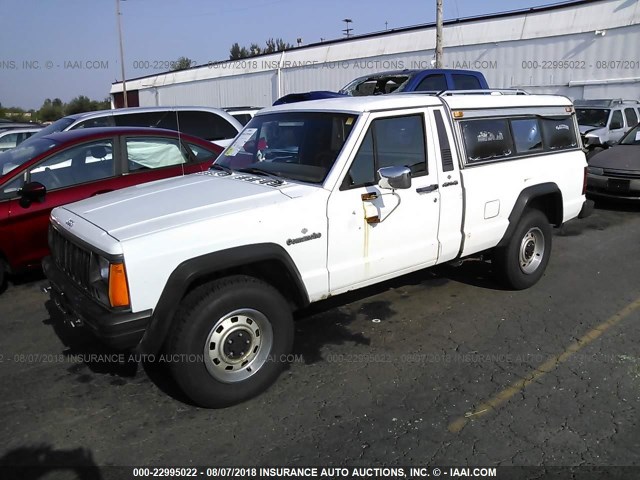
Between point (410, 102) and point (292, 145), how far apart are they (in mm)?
1023

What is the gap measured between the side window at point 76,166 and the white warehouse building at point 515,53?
63.7 feet

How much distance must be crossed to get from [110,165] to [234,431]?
384cm

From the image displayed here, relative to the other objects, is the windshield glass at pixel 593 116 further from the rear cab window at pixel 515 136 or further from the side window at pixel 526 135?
the side window at pixel 526 135

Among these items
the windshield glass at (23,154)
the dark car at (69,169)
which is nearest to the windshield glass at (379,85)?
the dark car at (69,169)

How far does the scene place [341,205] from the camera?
3.67 meters

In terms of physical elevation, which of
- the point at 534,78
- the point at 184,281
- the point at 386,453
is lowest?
the point at 386,453

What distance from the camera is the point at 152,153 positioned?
6.22 m

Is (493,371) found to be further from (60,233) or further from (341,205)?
(60,233)

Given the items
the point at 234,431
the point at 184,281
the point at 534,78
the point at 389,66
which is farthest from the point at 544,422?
the point at 389,66

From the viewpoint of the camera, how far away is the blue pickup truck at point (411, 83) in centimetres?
936

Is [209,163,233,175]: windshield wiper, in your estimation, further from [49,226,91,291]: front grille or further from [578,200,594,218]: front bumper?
[578,200,594,218]: front bumper

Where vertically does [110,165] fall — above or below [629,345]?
above

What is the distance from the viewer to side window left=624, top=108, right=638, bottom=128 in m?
14.3

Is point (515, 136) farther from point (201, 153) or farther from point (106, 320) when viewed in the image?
point (106, 320)
